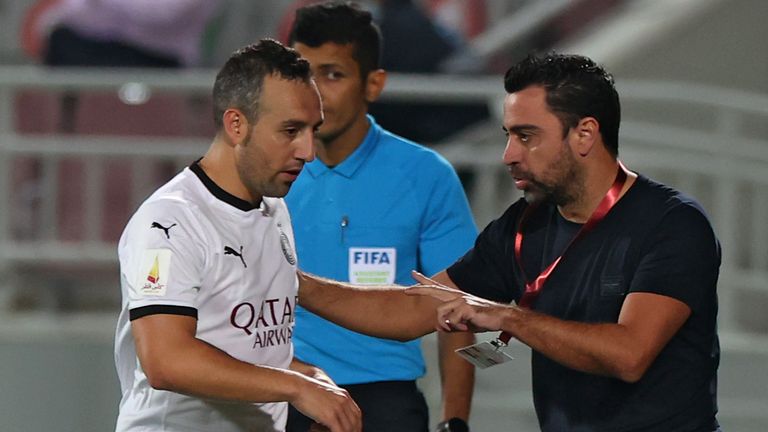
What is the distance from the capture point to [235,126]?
416 centimetres

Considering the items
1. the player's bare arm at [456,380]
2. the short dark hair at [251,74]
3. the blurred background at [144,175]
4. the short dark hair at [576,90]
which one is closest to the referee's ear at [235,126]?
the short dark hair at [251,74]

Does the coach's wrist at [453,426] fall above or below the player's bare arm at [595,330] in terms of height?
below

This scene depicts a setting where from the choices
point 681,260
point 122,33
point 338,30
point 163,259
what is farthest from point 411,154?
point 122,33

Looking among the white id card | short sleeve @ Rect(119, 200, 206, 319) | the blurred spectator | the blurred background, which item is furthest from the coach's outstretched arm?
the blurred spectator

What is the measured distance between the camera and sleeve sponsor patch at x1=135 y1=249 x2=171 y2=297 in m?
3.86

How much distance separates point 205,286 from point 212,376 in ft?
0.93

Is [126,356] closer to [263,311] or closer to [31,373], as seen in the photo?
[263,311]

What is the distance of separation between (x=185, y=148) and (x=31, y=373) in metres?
1.38

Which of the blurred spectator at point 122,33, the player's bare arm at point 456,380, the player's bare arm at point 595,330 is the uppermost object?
the blurred spectator at point 122,33

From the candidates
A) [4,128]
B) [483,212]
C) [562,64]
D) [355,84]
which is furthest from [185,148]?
[562,64]

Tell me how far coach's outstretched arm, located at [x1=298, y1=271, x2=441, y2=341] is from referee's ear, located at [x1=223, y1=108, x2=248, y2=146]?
748 millimetres

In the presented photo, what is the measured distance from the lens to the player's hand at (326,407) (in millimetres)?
3838

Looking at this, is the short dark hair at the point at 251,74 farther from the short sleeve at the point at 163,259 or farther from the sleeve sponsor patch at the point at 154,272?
the sleeve sponsor patch at the point at 154,272

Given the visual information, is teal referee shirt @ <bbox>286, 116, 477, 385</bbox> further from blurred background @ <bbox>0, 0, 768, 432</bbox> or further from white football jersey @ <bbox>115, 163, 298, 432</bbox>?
blurred background @ <bbox>0, 0, 768, 432</bbox>
